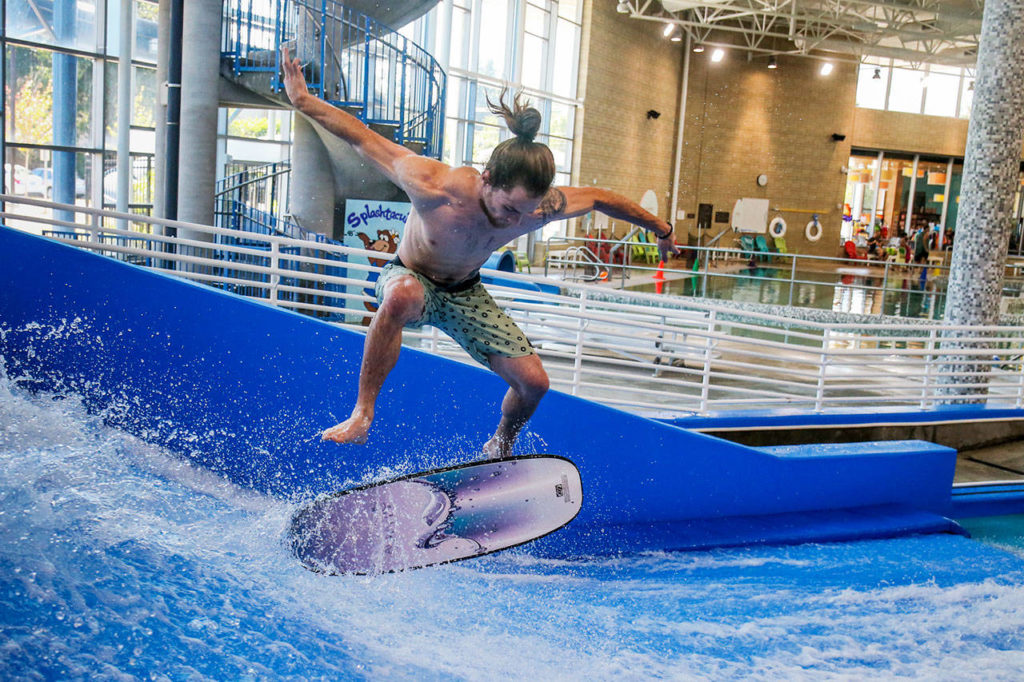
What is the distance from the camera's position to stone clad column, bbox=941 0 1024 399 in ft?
24.1

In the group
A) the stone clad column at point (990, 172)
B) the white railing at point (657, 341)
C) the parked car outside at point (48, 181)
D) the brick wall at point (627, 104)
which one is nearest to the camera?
the white railing at point (657, 341)

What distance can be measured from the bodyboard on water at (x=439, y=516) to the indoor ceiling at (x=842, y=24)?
18.2 metres

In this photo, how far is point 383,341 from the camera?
332 cm

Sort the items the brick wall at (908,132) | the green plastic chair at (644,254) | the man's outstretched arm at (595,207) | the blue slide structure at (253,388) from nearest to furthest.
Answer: the man's outstretched arm at (595,207) < the blue slide structure at (253,388) < the green plastic chair at (644,254) < the brick wall at (908,132)

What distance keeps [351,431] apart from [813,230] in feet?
85.4

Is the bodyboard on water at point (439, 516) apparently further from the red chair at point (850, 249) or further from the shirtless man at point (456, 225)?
the red chair at point (850, 249)

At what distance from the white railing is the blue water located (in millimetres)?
1166

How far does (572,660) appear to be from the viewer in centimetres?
383

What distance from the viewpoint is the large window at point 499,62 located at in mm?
16125

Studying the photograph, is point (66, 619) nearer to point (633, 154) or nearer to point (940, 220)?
point (633, 154)

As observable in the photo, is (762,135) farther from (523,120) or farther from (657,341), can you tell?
(523,120)

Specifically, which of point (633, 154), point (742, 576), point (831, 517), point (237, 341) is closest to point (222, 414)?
point (237, 341)

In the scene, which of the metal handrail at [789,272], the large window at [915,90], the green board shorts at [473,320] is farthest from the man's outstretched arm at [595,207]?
the large window at [915,90]

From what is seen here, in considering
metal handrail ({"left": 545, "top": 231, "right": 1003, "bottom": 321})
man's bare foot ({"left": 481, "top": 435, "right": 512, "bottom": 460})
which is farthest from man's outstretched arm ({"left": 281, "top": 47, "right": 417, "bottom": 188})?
metal handrail ({"left": 545, "top": 231, "right": 1003, "bottom": 321})
